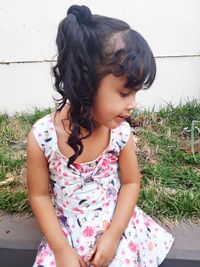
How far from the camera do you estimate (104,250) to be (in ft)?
5.73

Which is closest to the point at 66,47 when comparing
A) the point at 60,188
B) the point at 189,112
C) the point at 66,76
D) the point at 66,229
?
the point at 66,76

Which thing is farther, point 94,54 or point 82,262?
point 82,262

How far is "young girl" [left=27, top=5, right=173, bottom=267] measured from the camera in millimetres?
1490

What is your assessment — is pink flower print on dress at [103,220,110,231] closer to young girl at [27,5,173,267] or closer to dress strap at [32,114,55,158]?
→ young girl at [27,5,173,267]

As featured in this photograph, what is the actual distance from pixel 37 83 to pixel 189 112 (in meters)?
1.31

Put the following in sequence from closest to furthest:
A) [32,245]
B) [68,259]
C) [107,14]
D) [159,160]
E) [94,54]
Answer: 1. [94,54]
2. [68,259]
3. [32,245]
4. [159,160]
5. [107,14]

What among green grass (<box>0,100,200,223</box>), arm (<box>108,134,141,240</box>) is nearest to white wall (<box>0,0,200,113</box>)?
green grass (<box>0,100,200,223</box>)

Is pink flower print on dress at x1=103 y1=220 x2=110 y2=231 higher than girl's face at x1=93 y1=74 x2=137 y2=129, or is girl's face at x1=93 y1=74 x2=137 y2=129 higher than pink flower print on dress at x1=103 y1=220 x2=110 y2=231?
girl's face at x1=93 y1=74 x2=137 y2=129

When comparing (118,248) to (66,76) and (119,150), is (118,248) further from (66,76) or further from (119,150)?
(66,76)

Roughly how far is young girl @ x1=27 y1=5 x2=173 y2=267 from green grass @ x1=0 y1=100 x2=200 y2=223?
9.7 inches

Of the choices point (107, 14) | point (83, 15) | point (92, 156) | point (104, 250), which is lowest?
point (104, 250)

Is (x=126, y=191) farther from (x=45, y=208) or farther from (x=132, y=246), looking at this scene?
(x=45, y=208)

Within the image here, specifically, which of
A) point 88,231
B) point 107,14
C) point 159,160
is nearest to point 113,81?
point 88,231

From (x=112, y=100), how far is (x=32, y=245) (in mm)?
980
